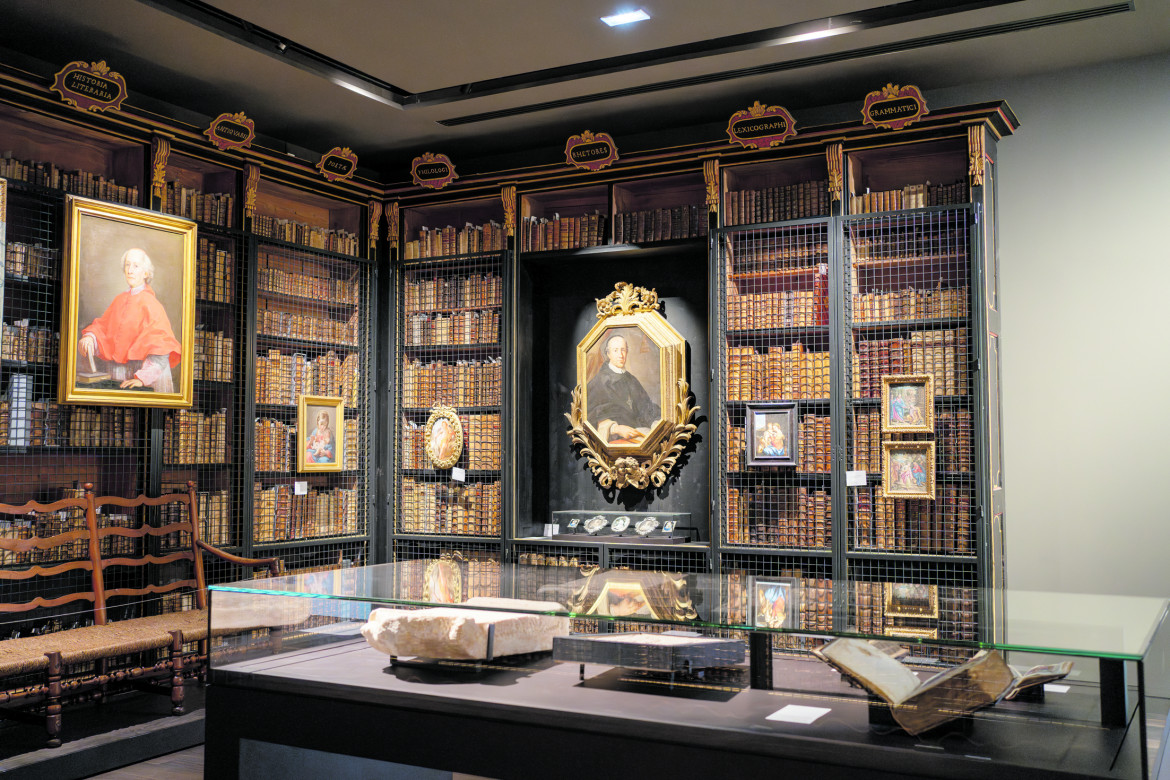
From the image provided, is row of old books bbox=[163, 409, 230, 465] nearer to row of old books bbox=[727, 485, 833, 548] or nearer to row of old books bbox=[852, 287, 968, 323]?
row of old books bbox=[727, 485, 833, 548]

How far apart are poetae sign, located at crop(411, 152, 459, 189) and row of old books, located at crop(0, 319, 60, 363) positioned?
2.60 m

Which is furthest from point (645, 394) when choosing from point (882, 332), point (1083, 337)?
point (1083, 337)

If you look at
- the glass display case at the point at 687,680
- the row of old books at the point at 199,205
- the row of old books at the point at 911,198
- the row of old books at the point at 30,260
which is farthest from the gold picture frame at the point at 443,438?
the glass display case at the point at 687,680

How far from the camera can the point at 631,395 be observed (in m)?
6.38

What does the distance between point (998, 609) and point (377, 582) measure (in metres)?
1.42

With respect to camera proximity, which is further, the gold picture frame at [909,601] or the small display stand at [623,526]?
the small display stand at [623,526]

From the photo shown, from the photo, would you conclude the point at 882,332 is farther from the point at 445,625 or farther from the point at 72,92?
the point at 72,92

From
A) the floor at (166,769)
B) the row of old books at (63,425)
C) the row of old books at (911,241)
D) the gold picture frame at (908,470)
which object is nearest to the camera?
the floor at (166,769)

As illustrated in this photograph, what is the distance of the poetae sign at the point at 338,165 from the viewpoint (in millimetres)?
6383

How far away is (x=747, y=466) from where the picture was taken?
227 inches

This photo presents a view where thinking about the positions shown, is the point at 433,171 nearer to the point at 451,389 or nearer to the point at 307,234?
the point at 307,234

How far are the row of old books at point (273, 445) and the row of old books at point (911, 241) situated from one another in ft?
12.0

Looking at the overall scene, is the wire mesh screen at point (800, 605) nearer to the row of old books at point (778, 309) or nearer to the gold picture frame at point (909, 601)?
the gold picture frame at point (909, 601)

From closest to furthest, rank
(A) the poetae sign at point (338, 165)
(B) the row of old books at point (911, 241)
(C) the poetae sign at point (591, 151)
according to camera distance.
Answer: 1. (B) the row of old books at point (911, 241)
2. (C) the poetae sign at point (591, 151)
3. (A) the poetae sign at point (338, 165)
